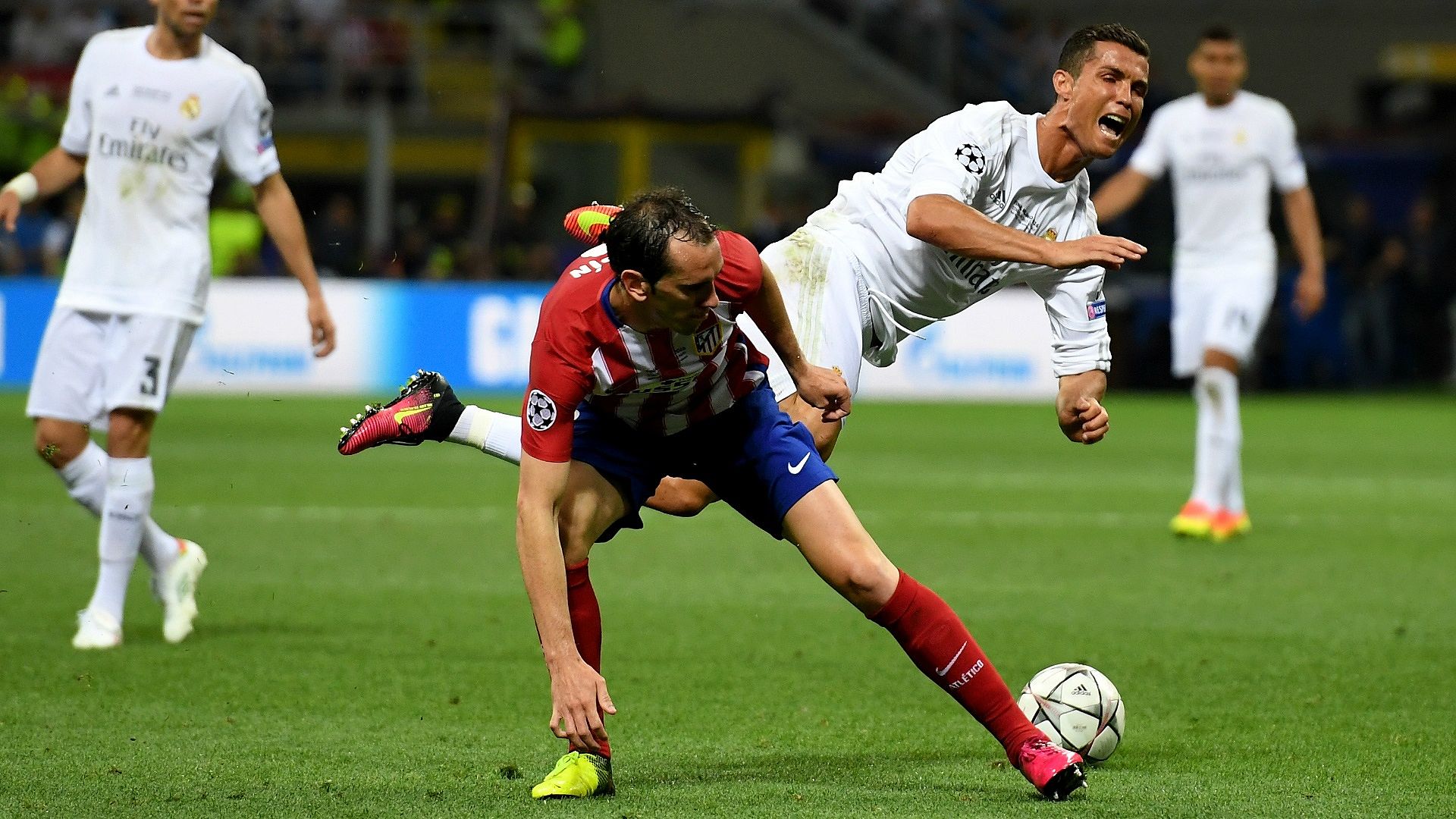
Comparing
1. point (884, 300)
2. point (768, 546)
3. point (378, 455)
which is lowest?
point (378, 455)

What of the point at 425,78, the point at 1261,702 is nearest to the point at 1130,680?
the point at 1261,702

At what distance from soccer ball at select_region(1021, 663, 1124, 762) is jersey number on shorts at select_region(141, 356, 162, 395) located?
3.33 metres

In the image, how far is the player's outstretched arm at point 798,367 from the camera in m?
4.88

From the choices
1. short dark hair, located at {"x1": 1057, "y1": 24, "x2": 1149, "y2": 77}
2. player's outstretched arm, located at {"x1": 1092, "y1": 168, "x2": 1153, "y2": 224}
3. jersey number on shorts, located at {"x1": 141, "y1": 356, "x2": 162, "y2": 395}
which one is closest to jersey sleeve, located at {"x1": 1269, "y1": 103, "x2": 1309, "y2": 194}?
player's outstretched arm, located at {"x1": 1092, "y1": 168, "x2": 1153, "y2": 224}

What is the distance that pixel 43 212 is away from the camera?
26.2m

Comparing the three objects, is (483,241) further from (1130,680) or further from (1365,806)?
(1365,806)

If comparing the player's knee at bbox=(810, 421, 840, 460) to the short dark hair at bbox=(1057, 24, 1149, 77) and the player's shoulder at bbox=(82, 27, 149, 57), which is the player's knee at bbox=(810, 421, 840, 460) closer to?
the short dark hair at bbox=(1057, 24, 1149, 77)

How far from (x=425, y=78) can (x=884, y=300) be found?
70.6 feet

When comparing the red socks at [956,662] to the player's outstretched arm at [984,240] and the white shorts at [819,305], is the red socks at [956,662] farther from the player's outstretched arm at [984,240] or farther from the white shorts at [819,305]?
the white shorts at [819,305]

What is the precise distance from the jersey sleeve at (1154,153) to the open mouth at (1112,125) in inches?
180

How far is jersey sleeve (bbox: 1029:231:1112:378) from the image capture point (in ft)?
19.4

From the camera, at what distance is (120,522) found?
6.86 meters

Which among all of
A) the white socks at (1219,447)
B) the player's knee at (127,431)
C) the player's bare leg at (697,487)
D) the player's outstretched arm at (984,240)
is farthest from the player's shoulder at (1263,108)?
the player's knee at (127,431)

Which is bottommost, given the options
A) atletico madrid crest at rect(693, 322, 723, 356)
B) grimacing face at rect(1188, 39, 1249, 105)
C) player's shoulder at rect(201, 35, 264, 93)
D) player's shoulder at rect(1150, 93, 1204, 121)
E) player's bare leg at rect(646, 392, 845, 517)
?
player's bare leg at rect(646, 392, 845, 517)
